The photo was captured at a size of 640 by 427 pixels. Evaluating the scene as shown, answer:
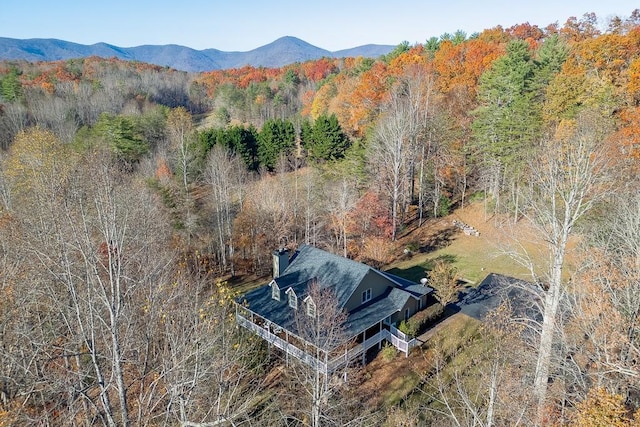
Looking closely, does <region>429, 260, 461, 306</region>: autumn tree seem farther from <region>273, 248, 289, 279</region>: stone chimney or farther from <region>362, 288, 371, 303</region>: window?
<region>273, 248, 289, 279</region>: stone chimney

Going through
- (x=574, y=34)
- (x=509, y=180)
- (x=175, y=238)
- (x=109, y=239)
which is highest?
(x=574, y=34)

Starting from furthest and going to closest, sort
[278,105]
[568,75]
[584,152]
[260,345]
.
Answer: [278,105] < [568,75] < [260,345] < [584,152]

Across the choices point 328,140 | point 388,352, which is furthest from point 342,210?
point 328,140

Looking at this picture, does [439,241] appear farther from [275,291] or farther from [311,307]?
[311,307]

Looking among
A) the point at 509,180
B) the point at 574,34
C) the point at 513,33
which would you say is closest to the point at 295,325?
the point at 509,180

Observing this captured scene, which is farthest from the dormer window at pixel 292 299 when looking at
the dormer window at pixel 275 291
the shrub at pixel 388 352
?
the shrub at pixel 388 352

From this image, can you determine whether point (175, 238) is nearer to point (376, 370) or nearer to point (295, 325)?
point (295, 325)

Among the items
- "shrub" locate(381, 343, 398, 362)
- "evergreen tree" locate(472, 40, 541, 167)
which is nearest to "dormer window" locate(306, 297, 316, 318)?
"shrub" locate(381, 343, 398, 362)

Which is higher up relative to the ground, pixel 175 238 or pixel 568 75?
pixel 568 75
